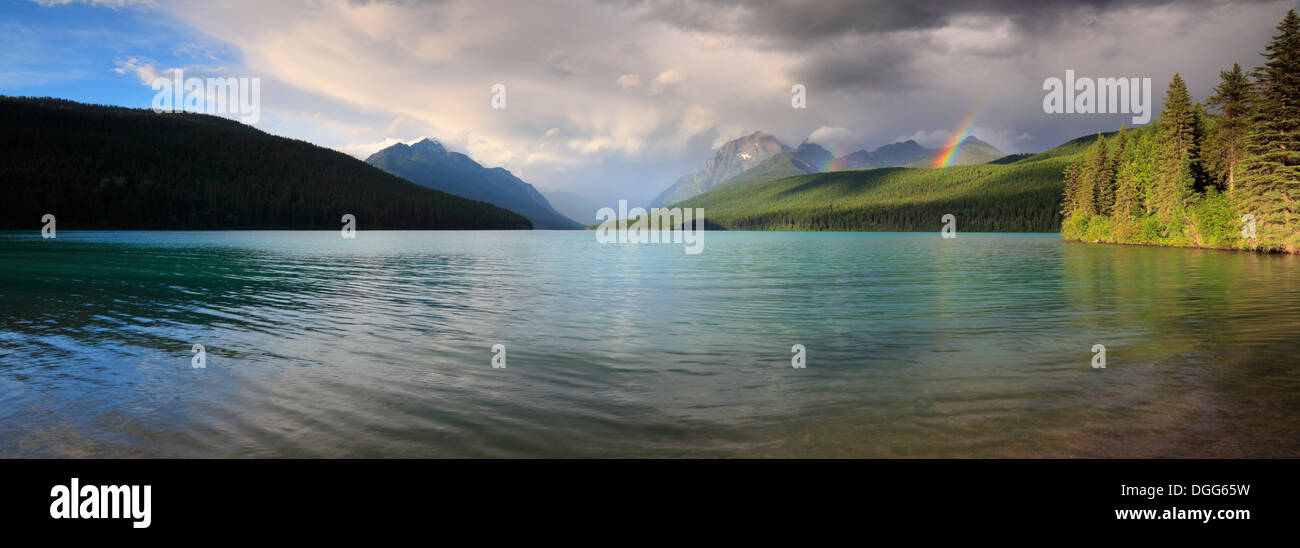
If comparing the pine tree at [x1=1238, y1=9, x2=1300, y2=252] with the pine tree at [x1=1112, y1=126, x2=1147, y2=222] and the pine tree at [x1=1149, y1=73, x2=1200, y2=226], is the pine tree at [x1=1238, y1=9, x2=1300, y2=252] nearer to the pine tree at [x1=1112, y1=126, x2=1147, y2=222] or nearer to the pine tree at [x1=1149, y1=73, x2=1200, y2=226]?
the pine tree at [x1=1149, y1=73, x2=1200, y2=226]

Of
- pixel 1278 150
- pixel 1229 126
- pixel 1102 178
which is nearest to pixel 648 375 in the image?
pixel 1278 150

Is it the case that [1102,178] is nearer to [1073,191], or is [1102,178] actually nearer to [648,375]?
[1073,191]

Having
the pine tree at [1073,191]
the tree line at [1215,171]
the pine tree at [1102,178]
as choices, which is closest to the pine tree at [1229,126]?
the tree line at [1215,171]

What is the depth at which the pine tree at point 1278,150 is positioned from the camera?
2293 inches

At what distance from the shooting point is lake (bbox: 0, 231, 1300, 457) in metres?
9.09

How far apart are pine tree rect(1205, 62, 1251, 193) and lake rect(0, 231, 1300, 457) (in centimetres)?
5815

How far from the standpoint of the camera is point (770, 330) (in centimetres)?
1989

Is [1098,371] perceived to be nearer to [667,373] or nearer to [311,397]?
[667,373]

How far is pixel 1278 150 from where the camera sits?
5922 centimetres

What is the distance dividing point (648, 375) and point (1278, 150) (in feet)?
249

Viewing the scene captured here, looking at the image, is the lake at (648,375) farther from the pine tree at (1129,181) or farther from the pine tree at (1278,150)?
the pine tree at (1129,181)
